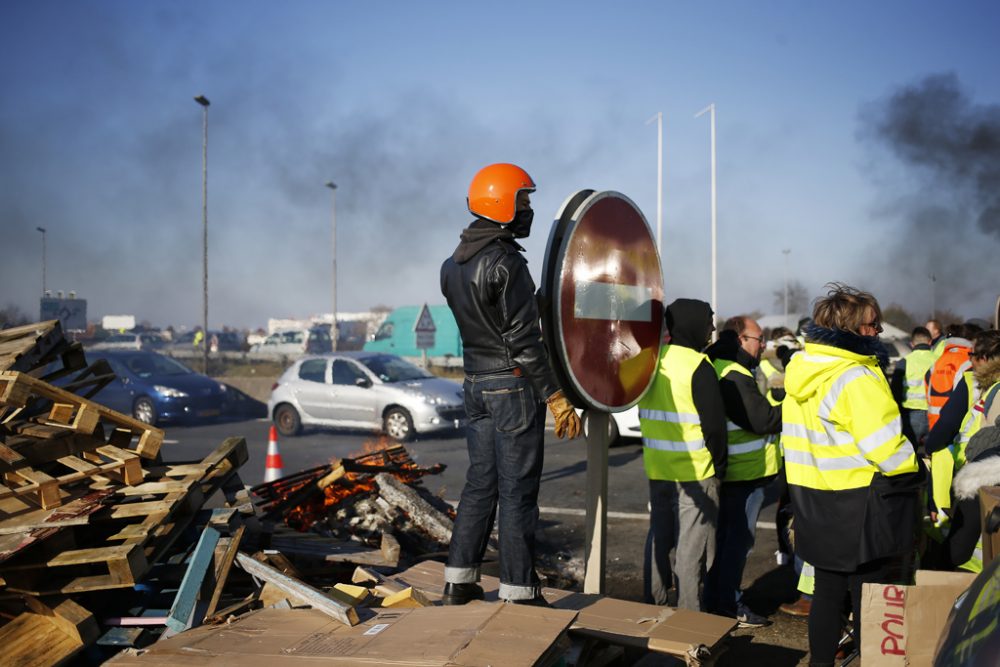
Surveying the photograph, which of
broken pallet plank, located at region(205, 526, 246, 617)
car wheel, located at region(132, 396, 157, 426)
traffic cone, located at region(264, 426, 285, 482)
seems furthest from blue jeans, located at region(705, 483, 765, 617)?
car wheel, located at region(132, 396, 157, 426)

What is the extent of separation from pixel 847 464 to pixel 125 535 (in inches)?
133

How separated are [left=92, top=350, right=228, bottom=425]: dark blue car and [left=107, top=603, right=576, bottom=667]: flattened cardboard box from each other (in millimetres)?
14390

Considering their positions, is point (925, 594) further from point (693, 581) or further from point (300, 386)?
point (300, 386)

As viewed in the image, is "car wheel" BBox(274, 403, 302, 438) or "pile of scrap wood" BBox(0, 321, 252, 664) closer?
"pile of scrap wood" BBox(0, 321, 252, 664)

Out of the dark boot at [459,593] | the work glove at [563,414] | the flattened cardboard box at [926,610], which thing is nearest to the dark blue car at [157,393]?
the dark boot at [459,593]

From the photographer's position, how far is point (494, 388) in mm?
3480

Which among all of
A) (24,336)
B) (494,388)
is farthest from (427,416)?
(494,388)

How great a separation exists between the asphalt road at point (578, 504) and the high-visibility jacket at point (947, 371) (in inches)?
71.4

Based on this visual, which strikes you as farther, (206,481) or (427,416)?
(427,416)

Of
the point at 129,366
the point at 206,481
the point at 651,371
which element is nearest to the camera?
the point at 651,371

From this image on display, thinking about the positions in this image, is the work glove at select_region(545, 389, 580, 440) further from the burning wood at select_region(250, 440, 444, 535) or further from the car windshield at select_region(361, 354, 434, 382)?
the car windshield at select_region(361, 354, 434, 382)

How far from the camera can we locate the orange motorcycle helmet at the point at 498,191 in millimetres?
3445

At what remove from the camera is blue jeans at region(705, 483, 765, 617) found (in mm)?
4828

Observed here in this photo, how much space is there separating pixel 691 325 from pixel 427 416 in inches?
366
